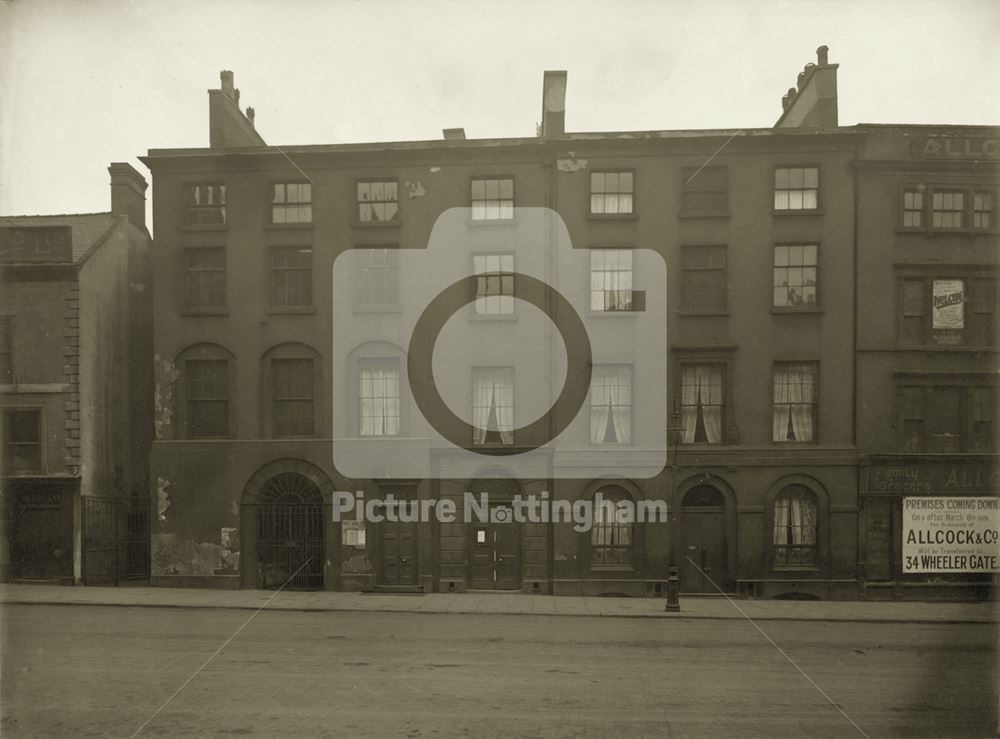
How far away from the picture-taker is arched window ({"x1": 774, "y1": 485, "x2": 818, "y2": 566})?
82.1 ft

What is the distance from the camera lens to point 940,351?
24922 millimetres

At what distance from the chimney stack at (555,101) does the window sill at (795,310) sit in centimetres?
885

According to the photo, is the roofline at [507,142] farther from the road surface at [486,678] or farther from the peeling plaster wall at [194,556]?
the road surface at [486,678]

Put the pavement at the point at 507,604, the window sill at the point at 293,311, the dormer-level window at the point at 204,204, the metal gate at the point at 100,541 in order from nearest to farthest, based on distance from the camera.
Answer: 1. the pavement at the point at 507,604
2. the window sill at the point at 293,311
3. the metal gate at the point at 100,541
4. the dormer-level window at the point at 204,204

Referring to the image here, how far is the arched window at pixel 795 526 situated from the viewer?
2503 cm

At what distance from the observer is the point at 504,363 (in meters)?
25.6

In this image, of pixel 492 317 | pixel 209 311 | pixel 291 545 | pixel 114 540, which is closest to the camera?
pixel 492 317

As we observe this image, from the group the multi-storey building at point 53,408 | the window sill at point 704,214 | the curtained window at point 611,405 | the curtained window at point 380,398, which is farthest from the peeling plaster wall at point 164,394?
the window sill at point 704,214

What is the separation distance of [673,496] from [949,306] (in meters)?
10.5

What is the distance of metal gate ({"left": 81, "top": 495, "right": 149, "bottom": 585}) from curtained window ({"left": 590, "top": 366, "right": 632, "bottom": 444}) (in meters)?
16.5

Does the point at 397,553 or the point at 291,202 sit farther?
the point at 291,202

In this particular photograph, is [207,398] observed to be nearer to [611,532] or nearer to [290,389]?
[290,389]

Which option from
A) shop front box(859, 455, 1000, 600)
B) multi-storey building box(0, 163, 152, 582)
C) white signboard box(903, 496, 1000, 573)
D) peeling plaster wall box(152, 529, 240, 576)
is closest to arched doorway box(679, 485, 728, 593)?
shop front box(859, 455, 1000, 600)

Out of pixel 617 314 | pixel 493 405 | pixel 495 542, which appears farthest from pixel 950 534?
pixel 493 405
